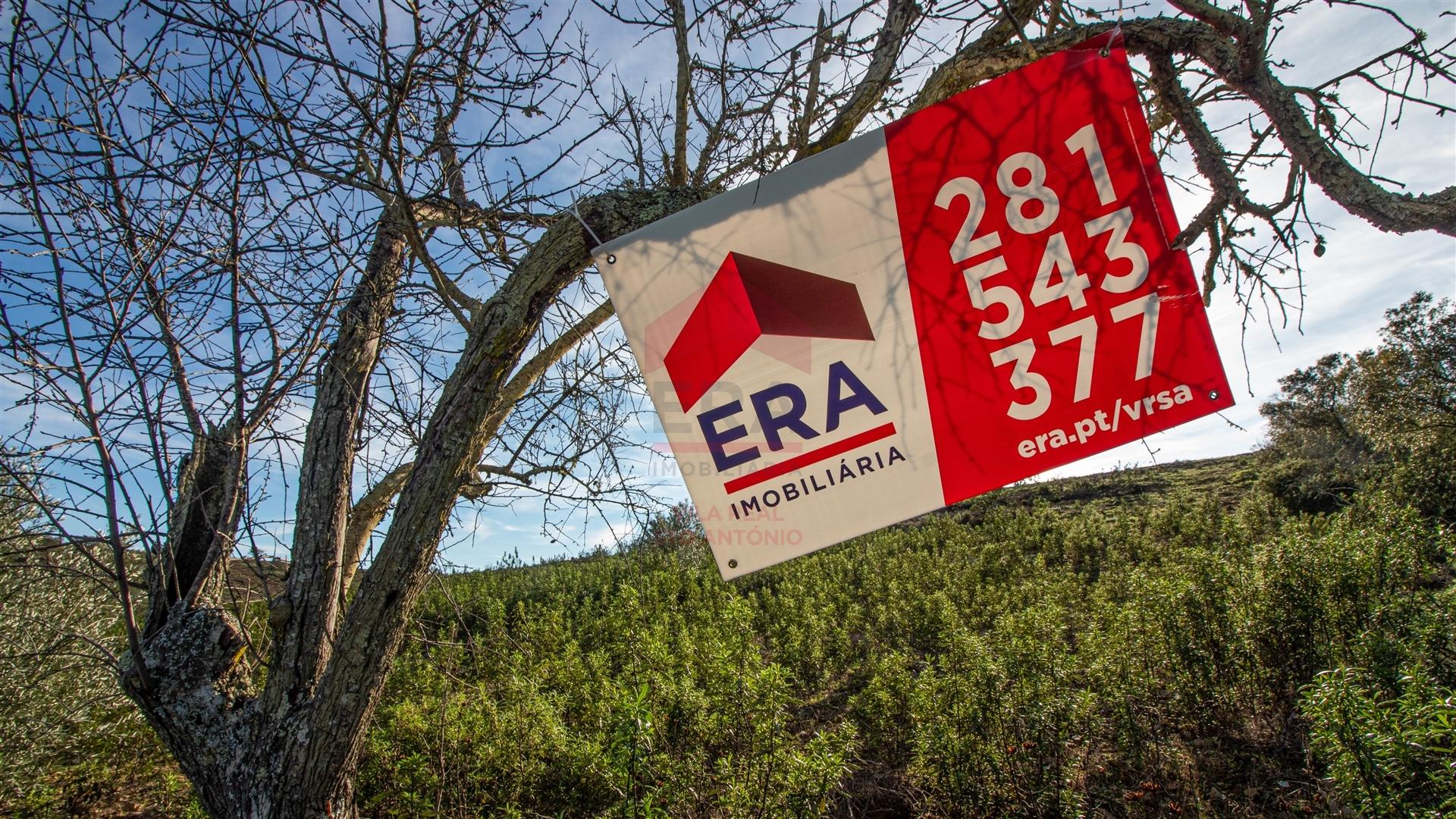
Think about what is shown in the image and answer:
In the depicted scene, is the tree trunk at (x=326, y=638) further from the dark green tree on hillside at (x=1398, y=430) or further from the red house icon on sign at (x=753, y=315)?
the dark green tree on hillside at (x=1398, y=430)

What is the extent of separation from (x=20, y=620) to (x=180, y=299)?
5647 mm

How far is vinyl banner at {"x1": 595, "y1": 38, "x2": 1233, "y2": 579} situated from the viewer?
4.67 ft

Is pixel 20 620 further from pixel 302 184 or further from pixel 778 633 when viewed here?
pixel 778 633

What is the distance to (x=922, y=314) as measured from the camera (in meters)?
1.46

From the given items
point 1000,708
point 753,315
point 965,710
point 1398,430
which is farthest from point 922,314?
Answer: point 1398,430

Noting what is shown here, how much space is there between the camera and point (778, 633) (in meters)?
7.61

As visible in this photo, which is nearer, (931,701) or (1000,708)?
(1000,708)

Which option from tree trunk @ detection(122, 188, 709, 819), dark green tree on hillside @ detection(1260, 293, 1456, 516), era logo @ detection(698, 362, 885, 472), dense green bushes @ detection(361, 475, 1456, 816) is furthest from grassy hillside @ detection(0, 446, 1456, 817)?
dark green tree on hillside @ detection(1260, 293, 1456, 516)

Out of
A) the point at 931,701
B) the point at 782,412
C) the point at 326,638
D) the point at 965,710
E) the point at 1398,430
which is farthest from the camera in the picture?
the point at 1398,430

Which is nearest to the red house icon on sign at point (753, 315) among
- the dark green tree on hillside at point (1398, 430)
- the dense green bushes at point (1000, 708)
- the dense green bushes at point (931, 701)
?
the dense green bushes at point (931, 701)

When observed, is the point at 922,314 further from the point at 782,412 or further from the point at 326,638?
the point at 326,638

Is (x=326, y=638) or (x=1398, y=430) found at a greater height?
(x=326, y=638)

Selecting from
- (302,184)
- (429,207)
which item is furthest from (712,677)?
(302,184)

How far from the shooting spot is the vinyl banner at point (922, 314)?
142cm
